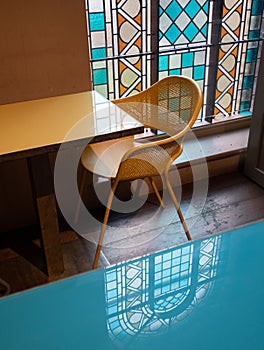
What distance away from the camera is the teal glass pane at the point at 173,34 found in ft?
8.37

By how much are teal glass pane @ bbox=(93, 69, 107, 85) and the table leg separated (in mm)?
899

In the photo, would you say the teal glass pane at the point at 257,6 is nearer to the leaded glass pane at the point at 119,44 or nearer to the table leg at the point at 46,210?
the leaded glass pane at the point at 119,44

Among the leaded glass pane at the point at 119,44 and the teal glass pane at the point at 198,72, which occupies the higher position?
the leaded glass pane at the point at 119,44

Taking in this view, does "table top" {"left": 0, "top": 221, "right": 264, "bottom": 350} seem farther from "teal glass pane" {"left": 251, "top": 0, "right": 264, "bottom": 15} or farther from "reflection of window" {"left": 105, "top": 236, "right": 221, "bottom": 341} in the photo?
"teal glass pane" {"left": 251, "top": 0, "right": 264, "bottom": 15}

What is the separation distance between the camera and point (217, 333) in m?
0.69

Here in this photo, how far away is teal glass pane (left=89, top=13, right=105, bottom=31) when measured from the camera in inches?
90.2

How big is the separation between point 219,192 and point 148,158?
988 millimetres

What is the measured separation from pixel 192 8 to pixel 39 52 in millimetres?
1077

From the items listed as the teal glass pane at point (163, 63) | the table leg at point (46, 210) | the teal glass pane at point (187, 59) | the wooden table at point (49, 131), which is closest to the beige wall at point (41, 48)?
the wooden table at point (49, 131)

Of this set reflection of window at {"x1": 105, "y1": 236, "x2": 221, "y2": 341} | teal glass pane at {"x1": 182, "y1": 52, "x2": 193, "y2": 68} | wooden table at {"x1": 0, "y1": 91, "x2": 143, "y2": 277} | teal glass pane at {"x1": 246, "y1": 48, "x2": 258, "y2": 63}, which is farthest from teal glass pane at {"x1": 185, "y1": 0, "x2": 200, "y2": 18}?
reflection of window at {"x1": 105, "y1": 236, "x2": 221, "y2": 341}

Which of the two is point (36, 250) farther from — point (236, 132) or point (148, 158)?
point (236, 132)

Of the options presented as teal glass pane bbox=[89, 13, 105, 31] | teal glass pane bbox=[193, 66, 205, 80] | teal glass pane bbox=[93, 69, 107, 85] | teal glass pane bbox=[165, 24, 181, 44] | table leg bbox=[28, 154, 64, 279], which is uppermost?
teal glass pane bbox=[89, 13, 105, 31]

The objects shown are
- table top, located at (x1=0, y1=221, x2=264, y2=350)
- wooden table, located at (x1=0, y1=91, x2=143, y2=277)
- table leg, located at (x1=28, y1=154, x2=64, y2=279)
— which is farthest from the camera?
table leg, located at (x1=28, y1=154, x2=64, y2=279)

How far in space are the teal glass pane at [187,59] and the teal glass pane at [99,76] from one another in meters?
0.56
